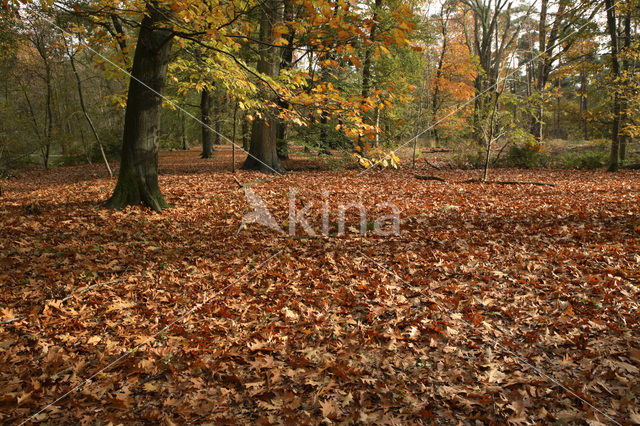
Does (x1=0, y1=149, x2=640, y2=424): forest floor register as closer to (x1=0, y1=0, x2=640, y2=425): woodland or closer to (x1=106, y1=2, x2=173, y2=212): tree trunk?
(x1=0, y1=0, x2=640, y2=425): woodland

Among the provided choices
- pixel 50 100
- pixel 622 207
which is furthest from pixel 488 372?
pixel 50 100

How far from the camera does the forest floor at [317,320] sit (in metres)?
2.38

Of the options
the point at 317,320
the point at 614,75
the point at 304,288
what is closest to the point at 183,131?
the point at 304,288

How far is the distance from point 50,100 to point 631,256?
21.5 metres

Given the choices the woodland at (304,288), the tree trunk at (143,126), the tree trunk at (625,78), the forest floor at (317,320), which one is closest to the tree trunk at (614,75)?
the tree trunk at (625,78)

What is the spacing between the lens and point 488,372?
2.67m

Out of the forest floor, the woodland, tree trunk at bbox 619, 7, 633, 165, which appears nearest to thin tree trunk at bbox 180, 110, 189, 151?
the woodland

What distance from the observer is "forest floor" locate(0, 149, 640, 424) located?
238 cm

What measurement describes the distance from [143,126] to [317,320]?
17.3 feet

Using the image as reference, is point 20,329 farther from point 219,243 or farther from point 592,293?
point 592,293

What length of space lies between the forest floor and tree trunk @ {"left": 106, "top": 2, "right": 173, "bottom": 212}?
2.05 feet

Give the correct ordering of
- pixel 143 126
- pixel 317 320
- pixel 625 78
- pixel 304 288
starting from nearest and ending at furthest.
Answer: pixel 317 320 → pixel 304 288 → pixel 143 126 → pixel 625 78

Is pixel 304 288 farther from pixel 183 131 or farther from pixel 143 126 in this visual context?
pixel 183 131

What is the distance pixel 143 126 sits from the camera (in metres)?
6.26
